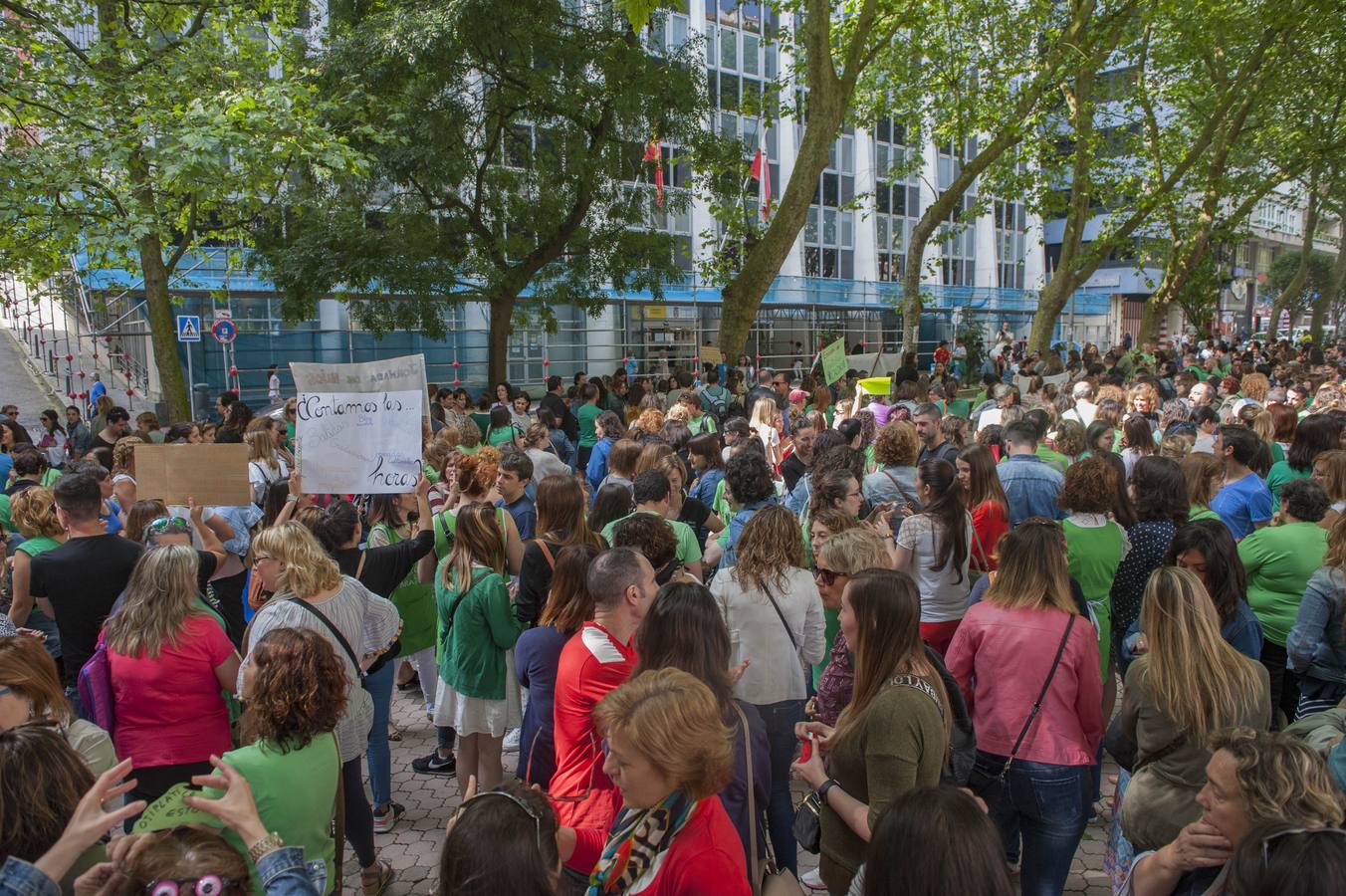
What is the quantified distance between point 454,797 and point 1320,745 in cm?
400

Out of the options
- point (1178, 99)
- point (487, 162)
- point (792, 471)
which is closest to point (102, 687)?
point (792, 471)

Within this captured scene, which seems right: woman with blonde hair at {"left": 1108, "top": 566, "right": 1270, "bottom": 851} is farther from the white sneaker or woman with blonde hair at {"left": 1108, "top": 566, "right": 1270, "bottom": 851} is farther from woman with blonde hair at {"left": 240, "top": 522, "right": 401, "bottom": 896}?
woman with blonde hair at {"left": 240, "top": 522, "right": 401, "bottom": 896}

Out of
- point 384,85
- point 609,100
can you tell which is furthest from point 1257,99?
point 384,85

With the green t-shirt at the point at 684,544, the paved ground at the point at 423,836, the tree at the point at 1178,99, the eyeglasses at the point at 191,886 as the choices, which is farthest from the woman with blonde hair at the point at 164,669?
the tree at the point at 1178,99

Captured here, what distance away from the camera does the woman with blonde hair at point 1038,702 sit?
321cm

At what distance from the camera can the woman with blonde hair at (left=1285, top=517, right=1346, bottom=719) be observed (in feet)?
12.5

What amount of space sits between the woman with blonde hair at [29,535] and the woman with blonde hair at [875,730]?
385cm

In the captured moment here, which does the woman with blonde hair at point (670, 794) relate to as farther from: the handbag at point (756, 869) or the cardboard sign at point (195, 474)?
the cardboard sign at point (195, 474)

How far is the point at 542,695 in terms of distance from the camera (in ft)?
11.5

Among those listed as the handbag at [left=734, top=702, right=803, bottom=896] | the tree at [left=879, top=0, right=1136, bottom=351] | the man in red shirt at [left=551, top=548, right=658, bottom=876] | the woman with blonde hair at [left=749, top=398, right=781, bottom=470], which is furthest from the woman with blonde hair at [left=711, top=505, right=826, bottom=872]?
the tree at [left=879, top=0, right=1136, bottom=351]

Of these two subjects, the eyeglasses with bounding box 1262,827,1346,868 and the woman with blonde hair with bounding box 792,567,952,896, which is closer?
the eyeglasses with bounding box 1262,827,1346,868

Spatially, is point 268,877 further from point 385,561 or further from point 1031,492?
point 1031,492

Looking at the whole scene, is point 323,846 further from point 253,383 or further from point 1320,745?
point 253,383

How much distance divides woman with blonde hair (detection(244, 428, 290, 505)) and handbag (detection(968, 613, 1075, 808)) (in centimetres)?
526
